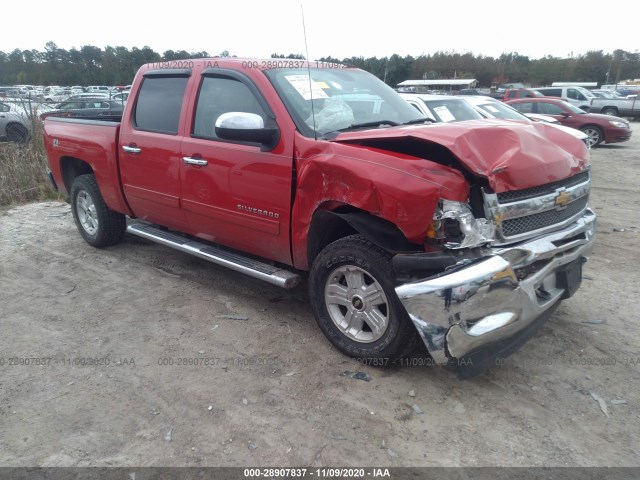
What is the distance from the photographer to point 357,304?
133 inches

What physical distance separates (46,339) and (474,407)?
10.1 feet

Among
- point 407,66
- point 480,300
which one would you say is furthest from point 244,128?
point 407,66

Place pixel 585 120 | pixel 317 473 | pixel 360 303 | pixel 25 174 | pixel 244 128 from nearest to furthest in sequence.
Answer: pixel 317 473
pixel 360 303
pixel 244 128
pixel 25 174
pixel 585 120

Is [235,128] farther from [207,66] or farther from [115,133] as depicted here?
[115,133]

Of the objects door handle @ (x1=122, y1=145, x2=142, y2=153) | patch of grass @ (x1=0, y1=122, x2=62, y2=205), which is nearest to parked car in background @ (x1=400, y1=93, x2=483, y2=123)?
door handle @ (x1=122, y1=145, x2=142, y2=153)

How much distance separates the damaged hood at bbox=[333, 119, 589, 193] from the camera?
2.87 metres

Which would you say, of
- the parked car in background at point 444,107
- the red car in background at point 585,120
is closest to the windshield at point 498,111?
the parked car in background at point 444,107

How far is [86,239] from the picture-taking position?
5.99 meters

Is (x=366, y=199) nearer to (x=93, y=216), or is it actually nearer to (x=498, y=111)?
(x=93, y=216)

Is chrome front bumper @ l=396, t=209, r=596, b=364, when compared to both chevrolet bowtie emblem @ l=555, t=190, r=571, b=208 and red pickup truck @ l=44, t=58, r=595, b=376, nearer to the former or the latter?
red pickup truck @ l=44, t=58, r=595, b=376

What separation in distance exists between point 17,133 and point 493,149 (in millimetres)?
12850

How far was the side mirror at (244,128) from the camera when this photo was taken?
11.4 feet

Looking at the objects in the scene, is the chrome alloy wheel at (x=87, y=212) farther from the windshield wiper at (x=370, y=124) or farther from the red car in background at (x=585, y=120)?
the red car in background at (x=585, y=120)

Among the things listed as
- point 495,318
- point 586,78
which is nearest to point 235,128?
point 495,318
